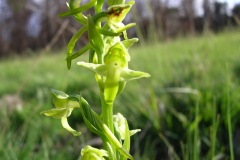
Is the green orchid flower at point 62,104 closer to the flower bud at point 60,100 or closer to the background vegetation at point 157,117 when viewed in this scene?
the flower bud at point 60,100

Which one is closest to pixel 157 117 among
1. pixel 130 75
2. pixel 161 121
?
pixel 161 121

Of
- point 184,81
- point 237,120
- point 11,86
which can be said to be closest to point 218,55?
point 184,81

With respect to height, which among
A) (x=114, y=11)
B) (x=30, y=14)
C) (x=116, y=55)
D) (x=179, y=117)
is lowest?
(x=179, y=117)

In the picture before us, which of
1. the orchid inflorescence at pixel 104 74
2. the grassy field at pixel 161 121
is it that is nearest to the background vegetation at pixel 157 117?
the grassy field at pixel 161 121

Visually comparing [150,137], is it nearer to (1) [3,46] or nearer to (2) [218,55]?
(2) [218,55]

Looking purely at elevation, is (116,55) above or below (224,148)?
above

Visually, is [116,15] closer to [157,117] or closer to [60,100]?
[60,100]

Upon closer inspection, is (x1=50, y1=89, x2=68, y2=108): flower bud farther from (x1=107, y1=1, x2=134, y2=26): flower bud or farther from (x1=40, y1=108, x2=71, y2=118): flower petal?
(x1=107, y1=1, x2=134, y2=26): flower bud
